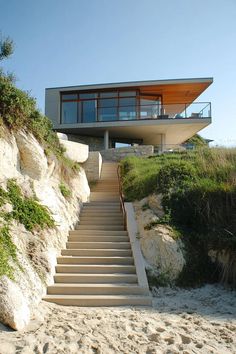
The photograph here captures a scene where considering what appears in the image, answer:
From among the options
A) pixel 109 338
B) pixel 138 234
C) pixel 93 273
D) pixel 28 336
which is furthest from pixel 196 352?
pixel 138 234

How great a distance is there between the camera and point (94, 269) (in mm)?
9062

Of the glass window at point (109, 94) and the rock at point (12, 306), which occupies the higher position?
the glass window at point (109, 94)

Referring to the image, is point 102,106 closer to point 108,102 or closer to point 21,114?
point 108,102

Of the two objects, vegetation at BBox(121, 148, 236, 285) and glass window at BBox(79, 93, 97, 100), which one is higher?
glass window at BBox(79, 93, 97, 100)

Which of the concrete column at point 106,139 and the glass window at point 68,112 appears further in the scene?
the glass window at point 68,112

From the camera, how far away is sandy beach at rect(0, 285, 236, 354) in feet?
18.2

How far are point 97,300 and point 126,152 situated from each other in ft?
54.3

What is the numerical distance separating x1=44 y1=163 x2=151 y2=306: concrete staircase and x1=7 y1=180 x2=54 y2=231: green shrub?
1.13 meters

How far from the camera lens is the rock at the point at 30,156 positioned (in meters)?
9.83

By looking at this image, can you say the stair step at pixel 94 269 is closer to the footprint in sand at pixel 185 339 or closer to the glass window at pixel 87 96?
the footprint in sand at pixel 185 339

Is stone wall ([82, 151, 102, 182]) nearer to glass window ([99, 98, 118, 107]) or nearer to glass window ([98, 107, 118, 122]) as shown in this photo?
glass window ([98, 107, 118, 122])

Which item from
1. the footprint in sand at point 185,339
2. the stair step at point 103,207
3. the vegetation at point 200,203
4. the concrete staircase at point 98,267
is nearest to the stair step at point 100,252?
the concrete staircase at point 98,267

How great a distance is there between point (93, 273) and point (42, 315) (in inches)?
95.5

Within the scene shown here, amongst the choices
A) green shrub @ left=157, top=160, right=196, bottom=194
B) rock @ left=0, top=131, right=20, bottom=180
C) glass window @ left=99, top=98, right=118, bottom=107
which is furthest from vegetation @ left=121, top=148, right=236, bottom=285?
glass window @ left=99, top=98, right=118, bottom=107
